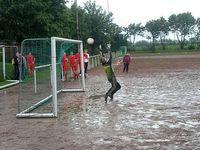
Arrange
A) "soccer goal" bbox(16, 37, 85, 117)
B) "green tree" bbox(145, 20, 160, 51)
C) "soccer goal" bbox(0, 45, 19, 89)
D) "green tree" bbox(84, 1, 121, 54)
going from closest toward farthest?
"soccer goal" bbox(16, 37, 85, 117) → "soccer goal" bbox(0, 45, 19, 89) → "green tree" bbox(84, 1, 121, 54) → "green tree" bbox(145, 20, 160, 51)

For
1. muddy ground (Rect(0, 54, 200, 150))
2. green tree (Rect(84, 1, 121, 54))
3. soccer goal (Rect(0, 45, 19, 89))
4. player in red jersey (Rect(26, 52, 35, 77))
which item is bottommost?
muddy ground (Rect(0, 54, 200, 150))

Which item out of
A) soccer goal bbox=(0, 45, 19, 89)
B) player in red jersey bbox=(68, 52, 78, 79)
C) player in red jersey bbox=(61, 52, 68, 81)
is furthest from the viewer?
player in red jersey bbox=(68, 52, 78, 79)

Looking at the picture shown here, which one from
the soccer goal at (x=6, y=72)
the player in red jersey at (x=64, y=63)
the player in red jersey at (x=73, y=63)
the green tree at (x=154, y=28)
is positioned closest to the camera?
the player in red jersey at (x=64, y=63)

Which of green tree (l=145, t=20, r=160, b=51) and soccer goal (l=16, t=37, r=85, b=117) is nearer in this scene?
soccer goal (l=16, t=37, r=85, b=117)

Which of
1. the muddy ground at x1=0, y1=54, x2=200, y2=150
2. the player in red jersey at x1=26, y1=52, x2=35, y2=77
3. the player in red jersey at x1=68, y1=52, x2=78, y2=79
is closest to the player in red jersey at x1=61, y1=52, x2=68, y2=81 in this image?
the player in red jersey at x1=68, y1=52, x2=78, y2=79

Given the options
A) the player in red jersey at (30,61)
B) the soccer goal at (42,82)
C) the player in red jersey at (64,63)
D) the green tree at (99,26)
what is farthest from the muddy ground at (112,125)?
the green tree at (99,26)

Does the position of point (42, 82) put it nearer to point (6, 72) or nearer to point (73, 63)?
point (73, 63)

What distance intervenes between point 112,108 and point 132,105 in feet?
2.76

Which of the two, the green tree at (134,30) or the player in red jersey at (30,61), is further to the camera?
the green tree at (134,30)

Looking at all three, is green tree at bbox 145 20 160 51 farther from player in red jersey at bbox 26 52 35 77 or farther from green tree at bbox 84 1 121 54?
player in red jersey at bbox 26 52 35 77

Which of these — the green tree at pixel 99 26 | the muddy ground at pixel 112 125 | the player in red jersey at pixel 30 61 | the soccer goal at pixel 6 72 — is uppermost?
the green tree at pixel 99 26

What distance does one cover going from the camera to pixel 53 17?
37719 millimetres

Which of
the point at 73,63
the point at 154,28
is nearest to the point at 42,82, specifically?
the point at 73,63

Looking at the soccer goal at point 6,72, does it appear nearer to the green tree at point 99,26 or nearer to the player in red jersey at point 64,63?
the player in red jersey at point 64,63
